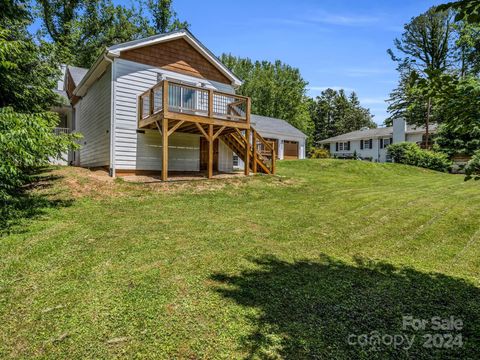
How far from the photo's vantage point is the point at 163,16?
29141 millimetres

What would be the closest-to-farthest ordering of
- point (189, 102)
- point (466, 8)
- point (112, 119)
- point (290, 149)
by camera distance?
point (466, 8), point (112, 119), point (189, 102), point (290, 149)

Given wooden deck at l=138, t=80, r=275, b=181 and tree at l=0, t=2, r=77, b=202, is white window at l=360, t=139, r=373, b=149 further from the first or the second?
tree at l=0, t=2, r=77, b=202

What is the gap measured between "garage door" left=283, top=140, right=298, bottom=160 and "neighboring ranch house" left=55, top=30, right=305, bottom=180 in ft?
48.6

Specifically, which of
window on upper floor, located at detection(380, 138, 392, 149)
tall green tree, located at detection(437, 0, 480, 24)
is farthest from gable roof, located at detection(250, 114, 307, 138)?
tall green tree, located at detection(437, 0, 480, 24)

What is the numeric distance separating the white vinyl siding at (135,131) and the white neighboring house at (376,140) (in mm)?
24522

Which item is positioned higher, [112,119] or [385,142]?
[385,142]

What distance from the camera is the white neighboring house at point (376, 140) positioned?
106 ft

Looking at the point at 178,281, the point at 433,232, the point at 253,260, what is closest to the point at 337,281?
the point at 253,260

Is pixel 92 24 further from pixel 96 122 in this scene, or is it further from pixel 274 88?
pixel 274 88

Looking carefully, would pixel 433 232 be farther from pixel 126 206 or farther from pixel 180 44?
pixel 180 44

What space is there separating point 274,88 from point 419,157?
21.6 metres

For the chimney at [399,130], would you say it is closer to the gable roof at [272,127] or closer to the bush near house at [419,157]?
the bush near house at [419,157]

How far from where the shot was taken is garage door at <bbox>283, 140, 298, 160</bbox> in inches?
1149

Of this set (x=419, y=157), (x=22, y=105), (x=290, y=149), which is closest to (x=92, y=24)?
(x=290, y=149)
